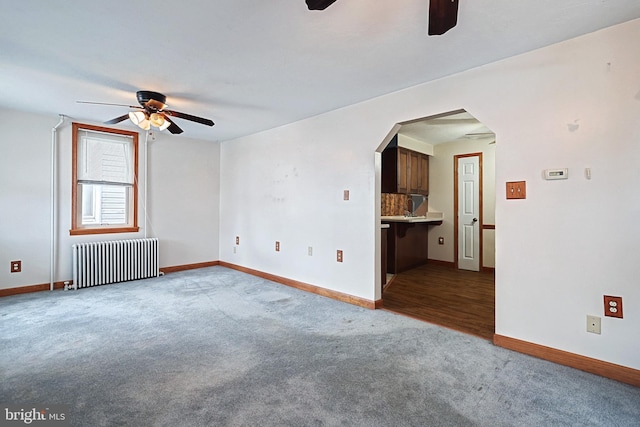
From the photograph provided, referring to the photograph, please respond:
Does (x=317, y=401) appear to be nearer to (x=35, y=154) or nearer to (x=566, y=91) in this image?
(x=566, y=91)

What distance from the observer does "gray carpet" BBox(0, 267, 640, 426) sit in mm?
1630

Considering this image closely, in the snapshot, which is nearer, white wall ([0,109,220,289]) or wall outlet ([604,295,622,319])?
wall outlet ([604,295,622,319])

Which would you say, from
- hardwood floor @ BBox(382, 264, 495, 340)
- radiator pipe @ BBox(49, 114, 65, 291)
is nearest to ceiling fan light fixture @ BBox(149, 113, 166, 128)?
radiator pipe @ BBox(49, 114, 65, 291)

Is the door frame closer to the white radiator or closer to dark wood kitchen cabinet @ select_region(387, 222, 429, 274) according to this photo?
dark wood kitchen cabinet @ select_region(387, 222, 429, 274)

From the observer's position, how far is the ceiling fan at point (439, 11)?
4.08ft

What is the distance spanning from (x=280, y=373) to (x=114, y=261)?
3.62 metres

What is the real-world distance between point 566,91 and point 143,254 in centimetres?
536

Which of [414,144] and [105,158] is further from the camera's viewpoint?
[414,144]

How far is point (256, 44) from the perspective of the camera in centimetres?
223

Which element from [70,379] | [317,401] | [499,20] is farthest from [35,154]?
[499,20]

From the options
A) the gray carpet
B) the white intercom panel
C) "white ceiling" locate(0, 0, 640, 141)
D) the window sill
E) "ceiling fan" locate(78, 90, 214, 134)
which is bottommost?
the gray carpet

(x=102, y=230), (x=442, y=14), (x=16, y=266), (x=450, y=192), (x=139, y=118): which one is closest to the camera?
(x=442, y=14)

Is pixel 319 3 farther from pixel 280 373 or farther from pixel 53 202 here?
pixel 53 202

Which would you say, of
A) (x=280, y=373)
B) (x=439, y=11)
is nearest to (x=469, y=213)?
(x=280, y=373)
